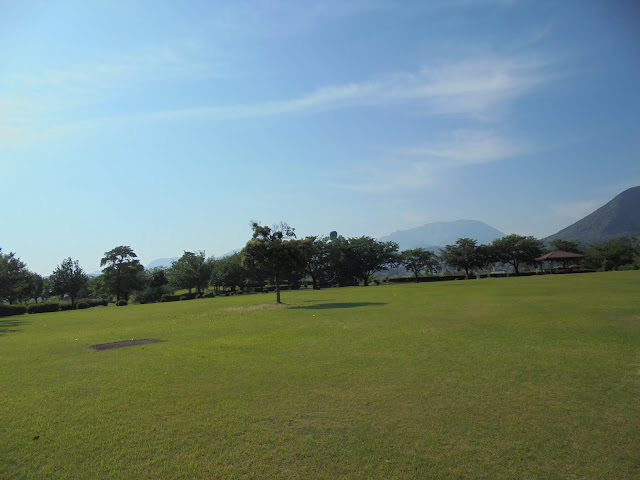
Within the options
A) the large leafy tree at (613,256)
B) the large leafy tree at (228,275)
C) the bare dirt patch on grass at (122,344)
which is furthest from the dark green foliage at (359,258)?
the bare dirt patch on grass at (122,344)

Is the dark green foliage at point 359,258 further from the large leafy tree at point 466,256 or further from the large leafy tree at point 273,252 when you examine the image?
the large leafy tree at point 273,252

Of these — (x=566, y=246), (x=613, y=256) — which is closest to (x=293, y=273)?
(x=613, y=256)

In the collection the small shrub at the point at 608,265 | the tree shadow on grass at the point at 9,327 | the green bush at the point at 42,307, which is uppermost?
the green bush at the point at 42,307

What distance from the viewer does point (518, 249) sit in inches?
3329

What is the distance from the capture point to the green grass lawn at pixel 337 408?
5266 millimetres

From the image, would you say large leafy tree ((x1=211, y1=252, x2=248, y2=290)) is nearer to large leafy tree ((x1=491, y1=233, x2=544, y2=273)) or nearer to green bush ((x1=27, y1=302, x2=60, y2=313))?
green bush ((x1=27, y1=302, x2=60, y2=313))

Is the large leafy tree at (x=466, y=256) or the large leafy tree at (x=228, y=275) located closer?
the large leafy tree at (x=228, y=275)

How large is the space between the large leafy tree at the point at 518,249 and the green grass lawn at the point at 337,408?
74951 millimetres

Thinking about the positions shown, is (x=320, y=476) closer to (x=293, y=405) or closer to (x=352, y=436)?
(x=352, y=436)

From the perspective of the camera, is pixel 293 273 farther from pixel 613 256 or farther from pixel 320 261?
pixel 613 256

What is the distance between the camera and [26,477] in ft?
16.9

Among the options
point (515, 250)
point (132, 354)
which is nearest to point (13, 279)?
point (132, 354)

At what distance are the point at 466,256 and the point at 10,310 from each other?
76.4 m

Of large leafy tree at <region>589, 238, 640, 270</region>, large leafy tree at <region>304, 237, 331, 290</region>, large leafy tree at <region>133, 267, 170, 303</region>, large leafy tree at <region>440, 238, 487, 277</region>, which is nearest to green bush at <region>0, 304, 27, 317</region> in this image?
large leafy tree at <region>133, 267, 170, 303</region>
